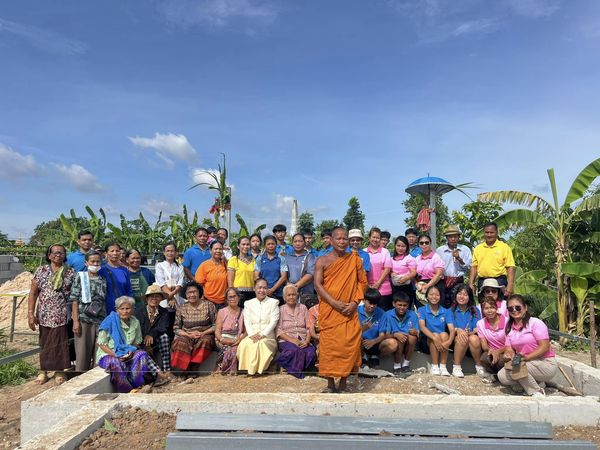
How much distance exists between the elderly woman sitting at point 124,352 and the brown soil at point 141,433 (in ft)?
3.51

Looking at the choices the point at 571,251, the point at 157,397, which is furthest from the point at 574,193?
the point at 157,397

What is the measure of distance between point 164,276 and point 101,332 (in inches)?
51.9

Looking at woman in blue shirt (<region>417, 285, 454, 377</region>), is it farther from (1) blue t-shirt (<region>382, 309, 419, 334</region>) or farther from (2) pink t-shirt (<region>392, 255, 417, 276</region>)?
(2) pink t-shirt (<region>392, 255, 417, 276</region>)

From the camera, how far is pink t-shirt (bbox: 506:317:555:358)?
441 cm

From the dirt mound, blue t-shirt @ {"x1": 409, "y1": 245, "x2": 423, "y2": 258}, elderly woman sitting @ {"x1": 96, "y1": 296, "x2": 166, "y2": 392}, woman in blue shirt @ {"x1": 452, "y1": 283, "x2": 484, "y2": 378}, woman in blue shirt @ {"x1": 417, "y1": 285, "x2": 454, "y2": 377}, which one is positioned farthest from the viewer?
the dirt mound

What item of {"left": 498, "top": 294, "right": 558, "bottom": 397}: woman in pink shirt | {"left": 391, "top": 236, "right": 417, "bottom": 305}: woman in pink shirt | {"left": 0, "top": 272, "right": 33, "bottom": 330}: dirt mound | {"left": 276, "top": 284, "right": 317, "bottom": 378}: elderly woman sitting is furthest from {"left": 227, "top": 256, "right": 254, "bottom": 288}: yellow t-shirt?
{"left": 0, "top": 272, "right": 33, "bottom": 330}: dirt mound

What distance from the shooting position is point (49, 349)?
525 centimetres

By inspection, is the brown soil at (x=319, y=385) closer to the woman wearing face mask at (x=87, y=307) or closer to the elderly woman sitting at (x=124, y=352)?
the elderly woman sitting at (x=124, y=352)

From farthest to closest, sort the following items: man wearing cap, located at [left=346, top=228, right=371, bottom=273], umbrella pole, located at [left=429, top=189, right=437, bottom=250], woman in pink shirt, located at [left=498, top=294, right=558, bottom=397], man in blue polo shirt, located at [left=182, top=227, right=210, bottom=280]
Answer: umbrella pole, located at [left=429, top=189, right=437, bottom=250], man in blue polo shirt, located at [left=182, top=227, right=210, bottom=280], man wearing cap, located at [left=346, top=228, right=371, bottom=273], woman in pink shirt, located at [left=498, top=294, right=558, bottom=397]

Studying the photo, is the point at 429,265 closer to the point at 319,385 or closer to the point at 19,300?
the point at 319,385

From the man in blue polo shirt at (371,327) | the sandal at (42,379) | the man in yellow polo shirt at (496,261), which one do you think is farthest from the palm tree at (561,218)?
the sandal at (42,379)

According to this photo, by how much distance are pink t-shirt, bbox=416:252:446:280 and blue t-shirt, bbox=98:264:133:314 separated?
12.4ft

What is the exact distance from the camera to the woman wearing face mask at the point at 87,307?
5074 millimetres

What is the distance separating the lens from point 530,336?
443 cm
